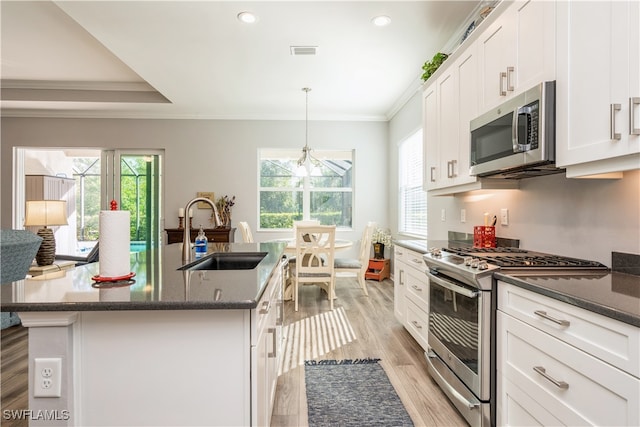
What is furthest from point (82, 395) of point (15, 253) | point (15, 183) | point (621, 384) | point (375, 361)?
point (15, 183)

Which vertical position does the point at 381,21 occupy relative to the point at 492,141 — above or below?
above

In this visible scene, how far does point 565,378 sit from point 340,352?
5.77ft

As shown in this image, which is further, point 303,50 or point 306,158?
point 306,158

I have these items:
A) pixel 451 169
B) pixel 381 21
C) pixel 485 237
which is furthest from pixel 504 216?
pixel 381 21

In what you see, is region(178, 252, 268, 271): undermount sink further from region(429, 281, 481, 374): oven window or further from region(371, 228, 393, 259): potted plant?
region(371, 228, 393, 259): potted plant

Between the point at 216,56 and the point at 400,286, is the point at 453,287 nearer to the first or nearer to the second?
the point at 400,286

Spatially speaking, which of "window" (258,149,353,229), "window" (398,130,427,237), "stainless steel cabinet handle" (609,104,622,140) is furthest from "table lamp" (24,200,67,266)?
"stainless steel cabinet handle" (609,104,622,140)

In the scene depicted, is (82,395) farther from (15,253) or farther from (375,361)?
(15,253)

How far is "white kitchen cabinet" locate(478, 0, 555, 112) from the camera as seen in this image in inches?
62.9

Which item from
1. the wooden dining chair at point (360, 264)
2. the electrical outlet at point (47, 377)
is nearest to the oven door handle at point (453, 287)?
the electrical outlet at point (47, 377)

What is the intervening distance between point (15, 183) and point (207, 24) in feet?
16.2

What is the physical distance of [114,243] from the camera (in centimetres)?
125

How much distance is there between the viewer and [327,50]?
3480mm

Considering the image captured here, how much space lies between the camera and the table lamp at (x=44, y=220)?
3.77 meters
